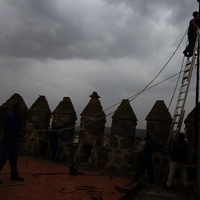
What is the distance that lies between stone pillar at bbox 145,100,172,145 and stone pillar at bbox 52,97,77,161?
106 inches

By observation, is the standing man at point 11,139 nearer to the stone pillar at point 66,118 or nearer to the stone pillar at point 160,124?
the stone pillar at point 66,118

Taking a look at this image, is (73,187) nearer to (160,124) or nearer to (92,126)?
(92,126)

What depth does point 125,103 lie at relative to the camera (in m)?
8.23

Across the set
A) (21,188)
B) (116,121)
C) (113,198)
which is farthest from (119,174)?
(21,188)

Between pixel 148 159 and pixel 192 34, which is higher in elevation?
pixel 192 34

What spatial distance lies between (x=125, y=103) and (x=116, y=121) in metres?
0.69

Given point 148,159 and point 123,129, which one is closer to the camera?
point 148,159

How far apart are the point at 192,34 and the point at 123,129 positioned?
343 centimetres

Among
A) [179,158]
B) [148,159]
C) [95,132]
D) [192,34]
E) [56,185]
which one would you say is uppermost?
[192,34]

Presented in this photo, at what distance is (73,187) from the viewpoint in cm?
534

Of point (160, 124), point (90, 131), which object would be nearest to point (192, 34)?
point (160, 124)

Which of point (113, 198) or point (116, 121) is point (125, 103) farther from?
point (113, 198)

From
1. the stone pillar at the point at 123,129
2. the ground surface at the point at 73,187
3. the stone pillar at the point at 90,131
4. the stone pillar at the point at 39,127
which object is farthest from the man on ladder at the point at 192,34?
the stone pillar at the point at 39,127

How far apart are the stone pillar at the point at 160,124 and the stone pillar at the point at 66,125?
2684 millimetres
